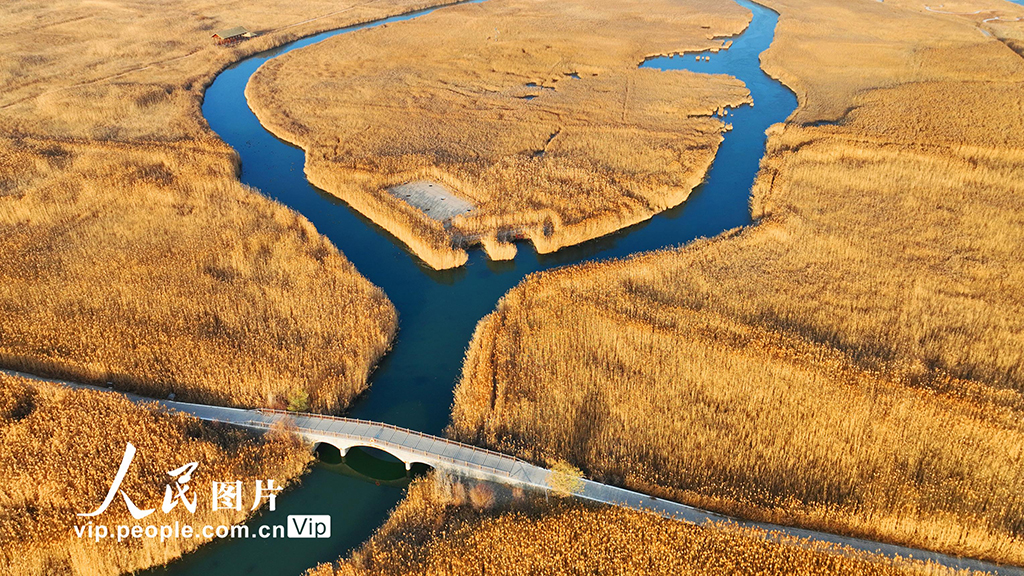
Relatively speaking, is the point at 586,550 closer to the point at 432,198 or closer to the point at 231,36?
the point at 432,198

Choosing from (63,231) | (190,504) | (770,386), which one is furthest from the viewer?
(63,231)

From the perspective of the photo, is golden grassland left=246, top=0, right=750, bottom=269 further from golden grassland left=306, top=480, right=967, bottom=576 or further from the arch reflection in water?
golden grassland left=306, top=480, right=967, bottom=576

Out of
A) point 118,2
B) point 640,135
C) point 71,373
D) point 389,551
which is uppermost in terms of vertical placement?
point 118,2

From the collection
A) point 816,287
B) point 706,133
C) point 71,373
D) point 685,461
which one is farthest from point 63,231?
point 706,133

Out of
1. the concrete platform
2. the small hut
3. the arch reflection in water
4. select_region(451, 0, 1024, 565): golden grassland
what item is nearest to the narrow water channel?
the arch reflection in water

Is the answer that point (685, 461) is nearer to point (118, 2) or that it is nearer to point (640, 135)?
point (640, 135)

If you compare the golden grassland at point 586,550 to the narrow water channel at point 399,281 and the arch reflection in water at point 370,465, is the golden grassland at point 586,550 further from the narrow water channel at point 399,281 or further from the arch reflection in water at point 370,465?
the arch reflection in water at point 370,465

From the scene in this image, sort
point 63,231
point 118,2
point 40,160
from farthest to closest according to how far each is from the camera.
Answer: point 118,2 < point 40,160 < point 63,231

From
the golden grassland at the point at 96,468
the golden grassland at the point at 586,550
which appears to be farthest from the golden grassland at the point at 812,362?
the golden grassland at the point at 96,468
